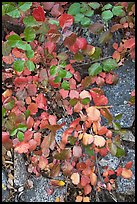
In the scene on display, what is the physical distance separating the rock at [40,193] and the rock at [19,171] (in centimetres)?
5

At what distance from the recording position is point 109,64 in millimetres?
1688

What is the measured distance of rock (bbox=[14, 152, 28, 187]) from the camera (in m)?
1.77

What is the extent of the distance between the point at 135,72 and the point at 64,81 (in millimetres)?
451

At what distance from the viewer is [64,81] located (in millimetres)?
1598

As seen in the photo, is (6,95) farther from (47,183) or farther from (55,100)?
(47,183)

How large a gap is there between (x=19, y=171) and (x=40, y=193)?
0.15 m

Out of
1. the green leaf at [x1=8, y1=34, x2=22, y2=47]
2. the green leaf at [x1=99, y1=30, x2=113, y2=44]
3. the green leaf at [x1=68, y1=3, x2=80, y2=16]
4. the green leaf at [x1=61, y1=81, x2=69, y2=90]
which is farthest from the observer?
the green leaf at [x1=99, y1=30, x2=113, y2=44]

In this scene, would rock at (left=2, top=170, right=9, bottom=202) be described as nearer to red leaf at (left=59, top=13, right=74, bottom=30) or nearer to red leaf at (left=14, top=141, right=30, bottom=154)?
red leaf at (left=14, top=141, right=30, bottom=154)

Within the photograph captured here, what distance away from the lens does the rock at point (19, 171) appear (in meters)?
1.77

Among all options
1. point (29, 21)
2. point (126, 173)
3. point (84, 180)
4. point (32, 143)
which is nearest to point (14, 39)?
point (29, 21)

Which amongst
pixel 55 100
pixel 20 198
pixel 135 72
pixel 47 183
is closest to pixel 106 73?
pixel 135 72

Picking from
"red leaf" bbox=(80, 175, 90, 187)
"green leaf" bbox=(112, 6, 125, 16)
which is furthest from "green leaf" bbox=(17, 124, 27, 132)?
"green leaf" bbox=(112, 6, 125, 16)

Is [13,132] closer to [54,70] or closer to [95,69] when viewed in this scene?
[54,70]

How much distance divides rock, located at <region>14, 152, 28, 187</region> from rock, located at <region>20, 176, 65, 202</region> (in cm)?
5
